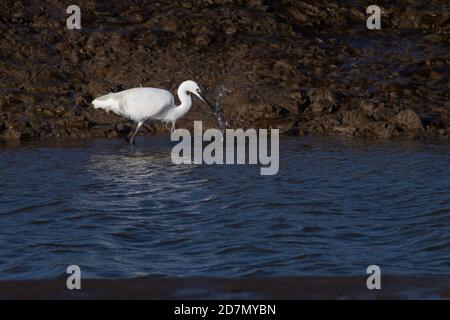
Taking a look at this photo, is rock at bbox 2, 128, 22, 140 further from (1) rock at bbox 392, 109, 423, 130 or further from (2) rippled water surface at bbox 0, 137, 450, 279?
(1) rock at bbox 392, 109, 423, 130

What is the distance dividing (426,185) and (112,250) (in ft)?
12.6

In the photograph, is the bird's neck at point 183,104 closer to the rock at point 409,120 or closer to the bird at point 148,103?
the bird at point 148,103

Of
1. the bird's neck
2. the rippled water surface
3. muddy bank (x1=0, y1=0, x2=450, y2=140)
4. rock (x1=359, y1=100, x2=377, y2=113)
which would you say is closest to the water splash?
muddy bank (x1=0, y1=0, x2=450, y2=140)

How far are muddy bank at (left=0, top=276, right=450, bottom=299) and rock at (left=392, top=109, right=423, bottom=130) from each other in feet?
23.6

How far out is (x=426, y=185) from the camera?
9781 millimetres

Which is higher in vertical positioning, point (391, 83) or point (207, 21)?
point (207, 21)

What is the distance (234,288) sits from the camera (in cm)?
598

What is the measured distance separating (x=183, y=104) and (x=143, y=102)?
67 cm

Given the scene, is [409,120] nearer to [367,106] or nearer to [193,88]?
[367,106]

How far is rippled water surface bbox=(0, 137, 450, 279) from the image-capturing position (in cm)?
689

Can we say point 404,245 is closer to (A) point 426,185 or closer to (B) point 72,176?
(A) point 426,185

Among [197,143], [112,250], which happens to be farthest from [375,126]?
[112,250]

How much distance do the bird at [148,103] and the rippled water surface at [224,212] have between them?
0.83m

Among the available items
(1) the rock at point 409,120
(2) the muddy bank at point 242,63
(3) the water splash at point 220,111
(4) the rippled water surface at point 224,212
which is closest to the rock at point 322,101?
(2) the muddy bank at point 242,63
